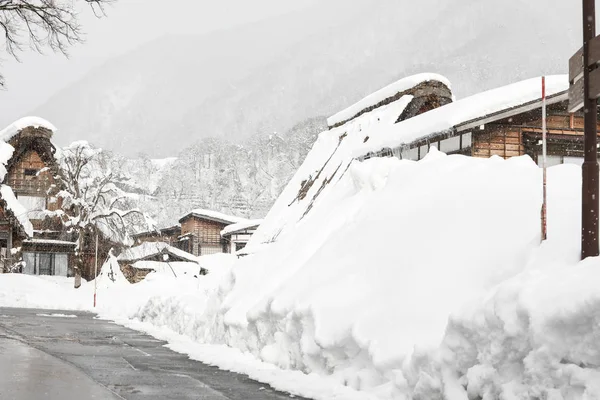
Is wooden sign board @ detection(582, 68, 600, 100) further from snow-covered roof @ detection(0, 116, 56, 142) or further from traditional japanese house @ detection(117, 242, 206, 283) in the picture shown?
snow-covered roof @ detection(0, 116, 56, 142)

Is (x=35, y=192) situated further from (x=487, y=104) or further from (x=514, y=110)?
(x=514, y=110)

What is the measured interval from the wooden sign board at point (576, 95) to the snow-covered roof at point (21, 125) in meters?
43.6

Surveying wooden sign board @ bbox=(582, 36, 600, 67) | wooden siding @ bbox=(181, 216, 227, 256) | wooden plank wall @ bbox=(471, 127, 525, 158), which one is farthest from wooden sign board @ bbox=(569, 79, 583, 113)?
wooden siding @ bbox=(181, 216, 227, 256)

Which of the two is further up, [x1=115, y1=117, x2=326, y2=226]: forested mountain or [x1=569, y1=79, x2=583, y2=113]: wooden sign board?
[x1=115, y1=117, x2=326, y2=226]: forested mountain

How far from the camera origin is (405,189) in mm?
12375

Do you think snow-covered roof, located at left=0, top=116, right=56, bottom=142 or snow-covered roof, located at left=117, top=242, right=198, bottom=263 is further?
snow-covered roof, located at left=117, top=242, right=198, bottom=263

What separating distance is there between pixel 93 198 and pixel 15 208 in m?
5.84

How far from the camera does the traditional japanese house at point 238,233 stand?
54062 millimetres

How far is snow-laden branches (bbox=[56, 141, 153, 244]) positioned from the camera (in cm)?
3859

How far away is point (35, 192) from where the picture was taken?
155 feet

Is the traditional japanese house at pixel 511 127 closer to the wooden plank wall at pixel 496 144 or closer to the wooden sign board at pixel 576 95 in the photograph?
the wooden plank wall at pixel 496 144

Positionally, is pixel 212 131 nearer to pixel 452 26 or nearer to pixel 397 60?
pixel 397 60

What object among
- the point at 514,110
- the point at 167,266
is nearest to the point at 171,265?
the point at 167,266

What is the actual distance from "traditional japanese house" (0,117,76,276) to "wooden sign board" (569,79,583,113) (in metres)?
39.5
